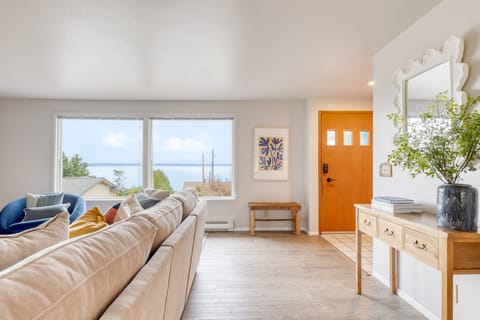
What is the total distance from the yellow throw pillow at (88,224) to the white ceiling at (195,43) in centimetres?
151

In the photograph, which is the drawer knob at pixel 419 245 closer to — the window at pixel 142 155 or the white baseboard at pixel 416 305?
the white baseboard at pixel 416 305

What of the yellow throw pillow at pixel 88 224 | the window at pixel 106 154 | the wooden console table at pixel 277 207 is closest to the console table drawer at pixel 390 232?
the yellow throw pillow at pixel 88 224

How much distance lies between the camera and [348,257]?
11.6 ft

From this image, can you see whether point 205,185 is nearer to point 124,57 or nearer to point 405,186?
point 124,57

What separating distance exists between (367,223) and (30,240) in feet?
7.64

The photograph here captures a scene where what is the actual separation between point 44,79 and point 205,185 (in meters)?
2.91

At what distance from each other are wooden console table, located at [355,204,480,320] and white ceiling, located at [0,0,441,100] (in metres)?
1.55

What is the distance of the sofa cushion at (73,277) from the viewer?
22.0 inches

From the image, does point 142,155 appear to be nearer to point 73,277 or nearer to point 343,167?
point 343,167

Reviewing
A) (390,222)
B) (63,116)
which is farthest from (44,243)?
(63,116)

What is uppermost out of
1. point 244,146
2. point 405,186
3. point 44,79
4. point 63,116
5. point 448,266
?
point 44,79

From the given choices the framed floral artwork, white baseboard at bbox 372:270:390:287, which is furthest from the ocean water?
white baseboard at bbox 372:270:390:287

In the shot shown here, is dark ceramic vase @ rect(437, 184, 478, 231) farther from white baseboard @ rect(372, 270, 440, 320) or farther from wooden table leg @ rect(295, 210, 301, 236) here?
wooden table leg @ rect(295, 210, 301, 236)

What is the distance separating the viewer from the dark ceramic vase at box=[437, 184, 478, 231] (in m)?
1.50
